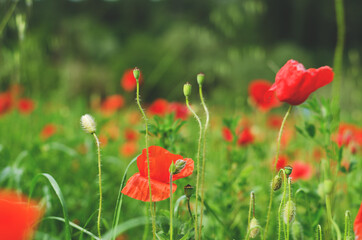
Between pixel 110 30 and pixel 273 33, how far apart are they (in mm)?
9451

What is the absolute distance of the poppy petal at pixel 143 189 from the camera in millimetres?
688

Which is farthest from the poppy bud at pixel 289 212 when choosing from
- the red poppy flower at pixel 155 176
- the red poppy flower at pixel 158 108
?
the red poppy flower at pixel 158 108

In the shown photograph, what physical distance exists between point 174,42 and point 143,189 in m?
15.2

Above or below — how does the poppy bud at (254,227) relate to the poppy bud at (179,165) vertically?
below

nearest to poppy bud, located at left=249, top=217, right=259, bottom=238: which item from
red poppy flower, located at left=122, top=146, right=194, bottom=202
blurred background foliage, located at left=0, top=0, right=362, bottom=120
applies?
red poppy flower, located at left=122, top=146, right=194, bottom=202

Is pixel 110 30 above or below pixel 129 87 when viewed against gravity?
above

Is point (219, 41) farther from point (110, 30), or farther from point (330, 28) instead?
point (110, 30)

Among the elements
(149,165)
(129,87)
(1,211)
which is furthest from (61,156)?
(1,211)

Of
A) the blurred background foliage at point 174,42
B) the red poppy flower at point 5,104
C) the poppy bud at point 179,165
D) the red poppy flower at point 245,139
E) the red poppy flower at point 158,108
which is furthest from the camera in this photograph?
the blurred background foliage at point 174,42

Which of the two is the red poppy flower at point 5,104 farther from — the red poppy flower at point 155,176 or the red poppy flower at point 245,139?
the red poppy flower at point 155,176

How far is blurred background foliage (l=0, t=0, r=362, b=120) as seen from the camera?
7883 mm

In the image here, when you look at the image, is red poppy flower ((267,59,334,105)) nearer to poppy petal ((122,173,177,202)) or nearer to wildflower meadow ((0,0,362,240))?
wildflower meadow ((0,0,362,240))

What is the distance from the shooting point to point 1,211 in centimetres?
31

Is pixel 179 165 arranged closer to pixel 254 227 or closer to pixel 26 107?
pixel 254 227
